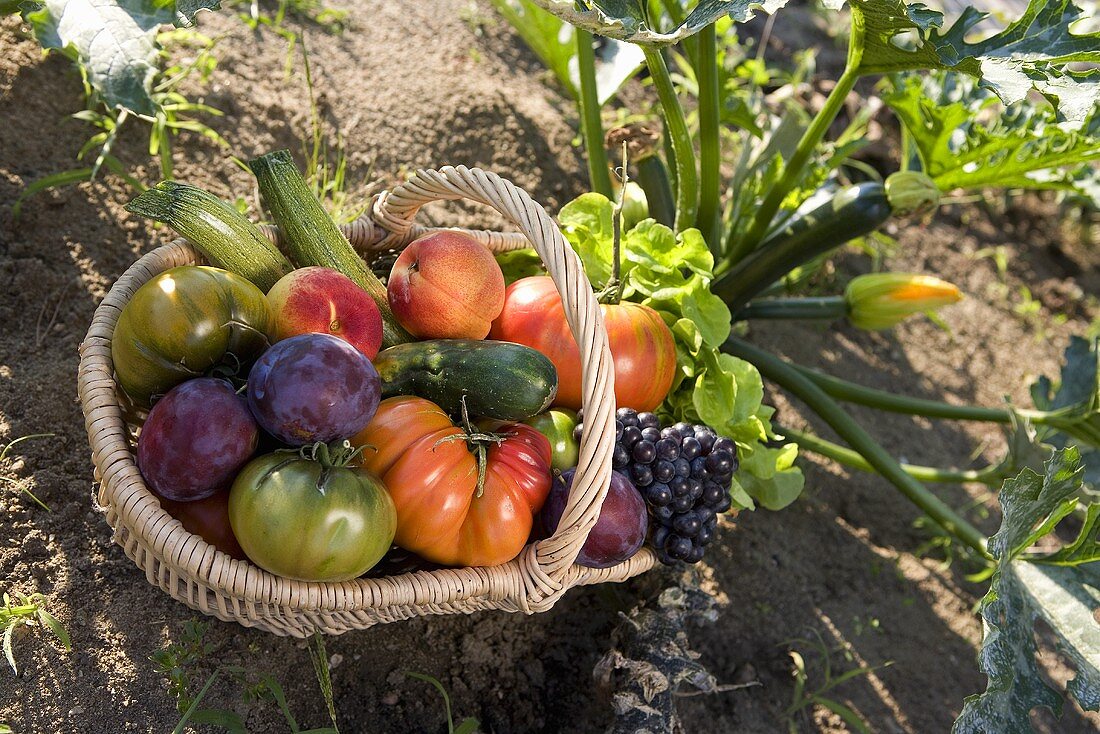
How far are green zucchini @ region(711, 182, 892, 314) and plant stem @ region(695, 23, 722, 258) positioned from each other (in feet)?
0.36

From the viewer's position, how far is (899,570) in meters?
2.16

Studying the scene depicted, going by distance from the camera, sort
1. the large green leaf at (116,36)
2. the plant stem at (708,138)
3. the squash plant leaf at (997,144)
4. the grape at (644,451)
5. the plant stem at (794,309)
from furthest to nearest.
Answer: the plant stem at (794,309) < the squash plant leaf at (997,144) < the plant stem at (708,138) < the grape at (644,451) < the large green leaf at (116,36)

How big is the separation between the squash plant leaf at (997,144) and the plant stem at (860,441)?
616mm

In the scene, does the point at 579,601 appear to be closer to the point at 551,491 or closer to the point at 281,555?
the point at 551,491

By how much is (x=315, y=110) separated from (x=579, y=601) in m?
1.44

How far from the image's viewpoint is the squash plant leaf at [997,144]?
187 cm

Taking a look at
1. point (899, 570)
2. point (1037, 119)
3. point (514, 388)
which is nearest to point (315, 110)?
point (514, 388)

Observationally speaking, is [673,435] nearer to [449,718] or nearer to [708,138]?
[449,718]

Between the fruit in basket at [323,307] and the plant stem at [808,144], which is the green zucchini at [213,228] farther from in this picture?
the plant stem at [808,144]

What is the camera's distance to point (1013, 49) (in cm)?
150

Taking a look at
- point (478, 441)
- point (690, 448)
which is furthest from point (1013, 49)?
point (478, 441)

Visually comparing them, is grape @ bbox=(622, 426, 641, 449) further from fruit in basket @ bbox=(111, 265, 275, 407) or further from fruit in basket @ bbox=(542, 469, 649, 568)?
fruit in basket @ bbox=(111, 265, 275, 407)

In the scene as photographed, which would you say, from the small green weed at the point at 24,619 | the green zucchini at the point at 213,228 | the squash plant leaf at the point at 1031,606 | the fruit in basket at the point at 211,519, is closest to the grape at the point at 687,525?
the squash plant leaf at the point at 1031,606

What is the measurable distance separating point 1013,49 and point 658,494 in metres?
1.02
